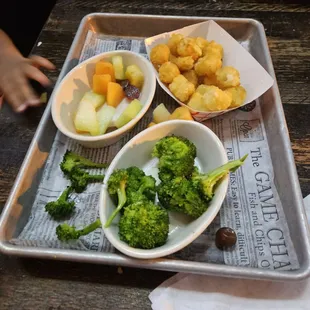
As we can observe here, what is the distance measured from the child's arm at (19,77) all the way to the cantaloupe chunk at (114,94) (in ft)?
1.05

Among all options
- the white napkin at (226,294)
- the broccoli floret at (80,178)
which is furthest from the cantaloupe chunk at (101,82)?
the white napkin at (226,294)

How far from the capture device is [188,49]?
4.64 feet

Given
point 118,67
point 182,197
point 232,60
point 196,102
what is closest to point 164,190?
point 182,197

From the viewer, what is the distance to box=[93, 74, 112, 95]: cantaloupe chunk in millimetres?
1406

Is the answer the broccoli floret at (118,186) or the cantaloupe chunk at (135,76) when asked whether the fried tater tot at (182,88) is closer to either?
the cantaloupe chunk at (135,76)

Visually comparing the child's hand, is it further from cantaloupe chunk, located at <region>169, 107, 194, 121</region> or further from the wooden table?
cantaloupe chunk, located at <region>169, 107, 194, 121</region>

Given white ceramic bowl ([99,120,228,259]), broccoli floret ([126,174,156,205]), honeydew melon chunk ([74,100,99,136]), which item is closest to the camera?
white ceramic bowl ([99,120,228,259])

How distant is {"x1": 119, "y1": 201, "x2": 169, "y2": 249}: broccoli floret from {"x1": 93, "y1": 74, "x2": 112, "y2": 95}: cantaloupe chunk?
0.57 meters

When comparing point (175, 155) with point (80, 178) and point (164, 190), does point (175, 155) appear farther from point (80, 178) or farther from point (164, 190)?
point (80, 178)

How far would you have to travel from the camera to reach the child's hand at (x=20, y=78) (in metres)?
1.47

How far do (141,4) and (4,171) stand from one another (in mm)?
1131

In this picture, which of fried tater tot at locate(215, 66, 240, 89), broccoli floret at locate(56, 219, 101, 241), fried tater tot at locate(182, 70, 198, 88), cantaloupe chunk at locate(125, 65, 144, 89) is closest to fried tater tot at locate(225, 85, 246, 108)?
fried tater tot at locate(215, 66, 240, 89)

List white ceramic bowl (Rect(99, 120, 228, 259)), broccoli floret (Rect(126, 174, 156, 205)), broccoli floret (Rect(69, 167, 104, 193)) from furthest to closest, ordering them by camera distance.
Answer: broccoli floret (Rect(69, 167, 104, 193)), broccoli floret (Rect(126, 174, 156, 205)), white ceramic bowl (Rect(99, 120, 228, 259))

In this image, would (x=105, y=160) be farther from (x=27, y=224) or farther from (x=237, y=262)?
(x=237, y=262)
